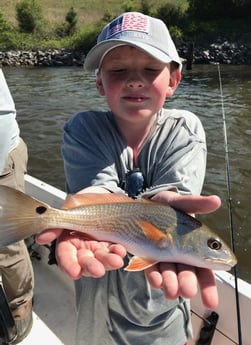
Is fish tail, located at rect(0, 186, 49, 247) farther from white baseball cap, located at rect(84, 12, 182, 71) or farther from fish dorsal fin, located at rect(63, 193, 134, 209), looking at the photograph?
white baseball cap, located at rect(84, 12, 182, 71)

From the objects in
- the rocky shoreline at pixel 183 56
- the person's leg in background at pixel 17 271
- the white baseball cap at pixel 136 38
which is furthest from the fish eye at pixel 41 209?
the rocky shoreline at pixel 183 56

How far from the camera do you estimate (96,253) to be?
1.46m

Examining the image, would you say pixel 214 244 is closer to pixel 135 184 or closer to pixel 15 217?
pixel 135 184

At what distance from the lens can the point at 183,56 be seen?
1134 inches

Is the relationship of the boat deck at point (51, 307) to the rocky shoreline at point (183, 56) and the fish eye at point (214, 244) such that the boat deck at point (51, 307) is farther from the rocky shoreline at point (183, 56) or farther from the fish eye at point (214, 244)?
the rocky shoreline at point (183, 56)

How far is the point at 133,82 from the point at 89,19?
45083 millimetres

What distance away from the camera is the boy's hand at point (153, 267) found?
4.40ft

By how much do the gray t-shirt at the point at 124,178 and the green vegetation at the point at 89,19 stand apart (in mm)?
33904

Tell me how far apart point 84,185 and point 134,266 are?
1.87ft

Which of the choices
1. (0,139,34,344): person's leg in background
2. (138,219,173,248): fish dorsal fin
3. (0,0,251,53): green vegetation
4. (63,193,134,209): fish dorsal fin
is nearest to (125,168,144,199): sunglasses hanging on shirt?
(63,193,134,209): fish dorsal fin

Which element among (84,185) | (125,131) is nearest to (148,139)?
(125,131)

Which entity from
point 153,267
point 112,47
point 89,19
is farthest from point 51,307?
point 89,19

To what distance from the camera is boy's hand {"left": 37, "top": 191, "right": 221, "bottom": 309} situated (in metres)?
1.34

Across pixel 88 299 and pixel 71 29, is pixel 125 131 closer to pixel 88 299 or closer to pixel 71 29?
pixel 88 299
